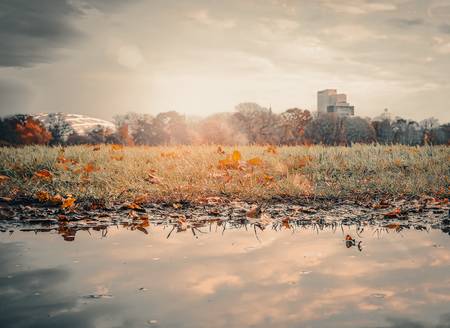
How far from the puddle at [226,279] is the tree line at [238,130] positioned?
38949 millimetres

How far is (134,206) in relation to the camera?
6.78 meters

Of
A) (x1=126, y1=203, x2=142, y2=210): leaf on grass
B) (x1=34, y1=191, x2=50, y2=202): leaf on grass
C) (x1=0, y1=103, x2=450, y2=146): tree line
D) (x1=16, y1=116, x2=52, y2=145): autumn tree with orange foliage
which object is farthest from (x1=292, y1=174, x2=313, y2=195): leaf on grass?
(x1=16, y1=116, x2=52, y2=145): autumn tree with orange foliage

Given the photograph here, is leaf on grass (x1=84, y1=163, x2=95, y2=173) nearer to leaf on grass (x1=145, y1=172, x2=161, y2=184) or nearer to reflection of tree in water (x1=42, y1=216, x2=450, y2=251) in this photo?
leaf on grass (x1=145, y1=172, x2=161, y2=184)

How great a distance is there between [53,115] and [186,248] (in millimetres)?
71281

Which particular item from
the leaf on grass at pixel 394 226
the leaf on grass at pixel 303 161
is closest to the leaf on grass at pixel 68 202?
the leaf on grass at pixel 394 226

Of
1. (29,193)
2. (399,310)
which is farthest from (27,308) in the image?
(29,193)

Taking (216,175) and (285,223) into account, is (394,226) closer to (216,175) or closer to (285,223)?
(285,223)

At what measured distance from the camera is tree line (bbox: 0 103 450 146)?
171 ft

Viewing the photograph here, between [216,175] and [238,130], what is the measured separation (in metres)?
43.8

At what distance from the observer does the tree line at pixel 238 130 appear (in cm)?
5200

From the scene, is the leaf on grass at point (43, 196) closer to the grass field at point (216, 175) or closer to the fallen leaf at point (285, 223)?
the grass field at point (216, 175)

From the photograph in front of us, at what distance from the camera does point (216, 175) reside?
9008mm

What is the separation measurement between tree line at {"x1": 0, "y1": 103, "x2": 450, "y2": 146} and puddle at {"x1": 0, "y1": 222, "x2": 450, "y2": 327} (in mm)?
38949

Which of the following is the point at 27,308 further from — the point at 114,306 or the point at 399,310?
the point at 399,310
